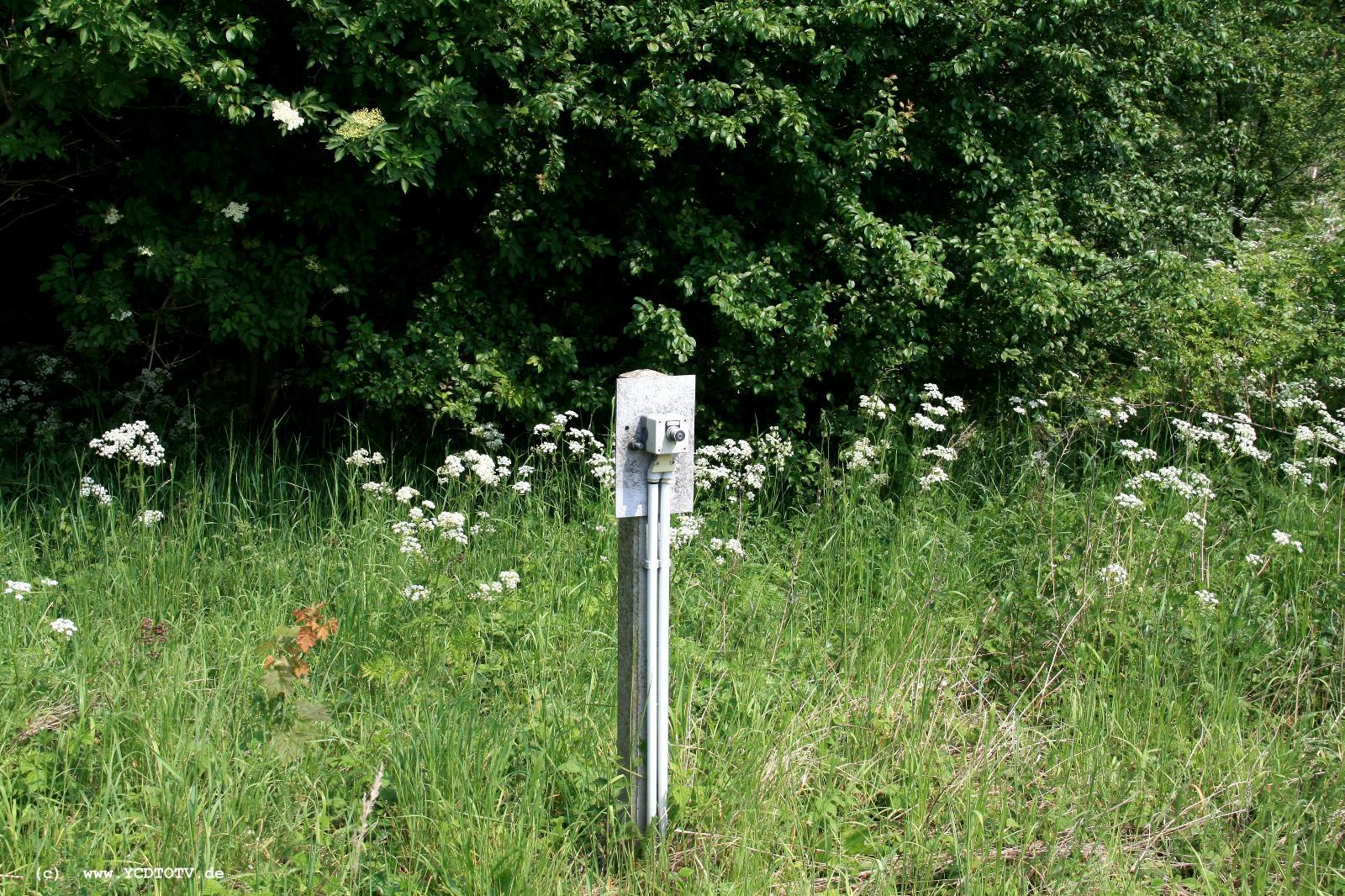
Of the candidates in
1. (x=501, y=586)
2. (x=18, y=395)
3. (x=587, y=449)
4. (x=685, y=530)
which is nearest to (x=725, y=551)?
(x=685, y=530)

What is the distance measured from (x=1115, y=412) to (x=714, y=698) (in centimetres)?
414

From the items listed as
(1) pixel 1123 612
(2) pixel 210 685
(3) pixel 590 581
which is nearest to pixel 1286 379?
Result: (1) pixel 1123 612

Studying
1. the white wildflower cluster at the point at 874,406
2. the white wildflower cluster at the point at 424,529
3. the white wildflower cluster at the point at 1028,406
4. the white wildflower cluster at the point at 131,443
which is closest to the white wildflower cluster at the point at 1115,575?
the white wildflower cluster at the point at 874,406

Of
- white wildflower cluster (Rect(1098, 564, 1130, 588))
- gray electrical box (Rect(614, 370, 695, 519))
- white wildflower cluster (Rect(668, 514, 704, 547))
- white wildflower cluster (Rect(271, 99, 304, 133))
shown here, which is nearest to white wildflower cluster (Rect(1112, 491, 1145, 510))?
white wildflower cluster (Rect(1098, 564, 1130, 588))

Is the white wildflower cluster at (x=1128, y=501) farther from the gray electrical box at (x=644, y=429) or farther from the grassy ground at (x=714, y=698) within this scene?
the gray electrical box at (x=644, y=429)

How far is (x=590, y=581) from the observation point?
430cm

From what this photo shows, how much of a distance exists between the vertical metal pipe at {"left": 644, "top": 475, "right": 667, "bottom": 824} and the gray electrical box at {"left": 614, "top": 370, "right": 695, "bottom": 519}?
33mm

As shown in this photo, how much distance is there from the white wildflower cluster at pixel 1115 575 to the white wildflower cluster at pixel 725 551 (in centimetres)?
143

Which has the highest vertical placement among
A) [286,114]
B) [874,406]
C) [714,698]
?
[286,114]

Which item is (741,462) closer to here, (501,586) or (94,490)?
(501,586)

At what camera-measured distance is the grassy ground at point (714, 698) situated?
2779mm

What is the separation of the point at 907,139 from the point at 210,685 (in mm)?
4800

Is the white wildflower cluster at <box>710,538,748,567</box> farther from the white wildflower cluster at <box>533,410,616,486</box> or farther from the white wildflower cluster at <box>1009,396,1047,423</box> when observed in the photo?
the white wildflower cluster at <box>1009,396,1047,423</box>

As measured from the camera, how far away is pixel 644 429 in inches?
105
